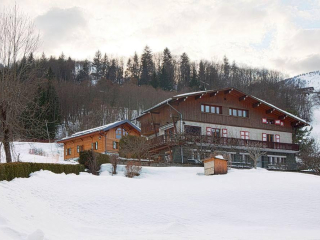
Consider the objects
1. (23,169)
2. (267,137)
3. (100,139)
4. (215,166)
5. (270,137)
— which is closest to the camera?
(23,169)

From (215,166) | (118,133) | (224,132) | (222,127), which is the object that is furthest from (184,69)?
(215,166)

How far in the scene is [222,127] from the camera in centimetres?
4169

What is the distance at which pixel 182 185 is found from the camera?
2441 centimetres

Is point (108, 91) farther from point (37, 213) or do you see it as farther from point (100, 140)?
point (37, 213)

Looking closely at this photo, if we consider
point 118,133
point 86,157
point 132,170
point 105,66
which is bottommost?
point 132,170

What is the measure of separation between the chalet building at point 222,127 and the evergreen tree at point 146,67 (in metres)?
55.5

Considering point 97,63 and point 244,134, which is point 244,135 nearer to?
point 244,134

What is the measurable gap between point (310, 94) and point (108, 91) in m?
53.0

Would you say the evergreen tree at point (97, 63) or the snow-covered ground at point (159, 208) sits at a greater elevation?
the evergreen tree at point (97, 63)

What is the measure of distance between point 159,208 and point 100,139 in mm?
28628

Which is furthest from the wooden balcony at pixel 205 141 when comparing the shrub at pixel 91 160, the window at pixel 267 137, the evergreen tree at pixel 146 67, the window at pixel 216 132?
the evergreen tree at pixel 146 67

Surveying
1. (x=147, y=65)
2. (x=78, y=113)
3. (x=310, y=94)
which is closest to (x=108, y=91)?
(x=78, y=113)

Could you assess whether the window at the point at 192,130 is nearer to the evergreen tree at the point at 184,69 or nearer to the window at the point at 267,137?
the window at the point at 267,137

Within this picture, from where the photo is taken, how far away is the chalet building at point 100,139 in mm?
45969
